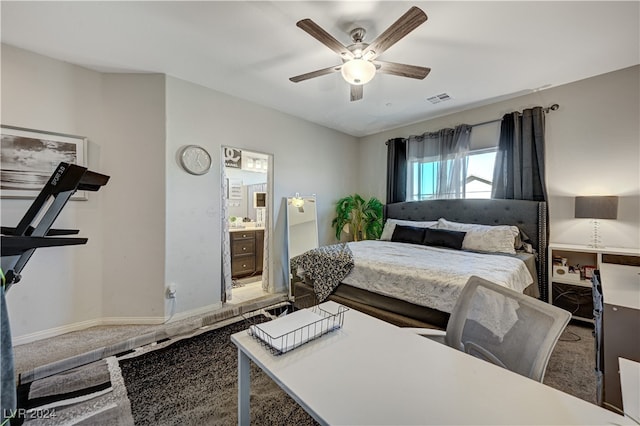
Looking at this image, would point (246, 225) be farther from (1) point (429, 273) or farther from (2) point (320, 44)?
(1) point (429, 273)

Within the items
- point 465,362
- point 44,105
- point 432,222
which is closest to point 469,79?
point 432,222

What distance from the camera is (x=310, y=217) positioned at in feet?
14.1

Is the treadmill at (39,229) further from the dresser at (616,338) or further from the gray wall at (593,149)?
the gray wall at (593,149)

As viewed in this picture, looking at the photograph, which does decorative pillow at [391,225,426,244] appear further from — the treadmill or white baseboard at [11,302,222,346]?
the treadmill

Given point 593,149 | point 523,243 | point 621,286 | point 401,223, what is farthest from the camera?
point 401,223

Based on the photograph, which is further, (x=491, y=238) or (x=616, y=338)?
(x=491, y=238)

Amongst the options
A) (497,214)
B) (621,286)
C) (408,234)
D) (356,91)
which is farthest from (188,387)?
(497,214)

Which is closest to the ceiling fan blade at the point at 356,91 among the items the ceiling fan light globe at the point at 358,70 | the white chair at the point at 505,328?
the ceiling fan light globe at the point at 358,70

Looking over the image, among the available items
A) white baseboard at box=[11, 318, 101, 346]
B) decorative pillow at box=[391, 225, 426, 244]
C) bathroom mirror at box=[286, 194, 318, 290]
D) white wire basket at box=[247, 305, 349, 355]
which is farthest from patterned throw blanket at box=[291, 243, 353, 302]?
white baseboard at box=[11, 318, 101, 346]

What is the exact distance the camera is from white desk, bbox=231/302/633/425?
0.67 m

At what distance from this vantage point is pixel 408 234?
3.69 m

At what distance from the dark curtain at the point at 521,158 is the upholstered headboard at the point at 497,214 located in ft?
0.49

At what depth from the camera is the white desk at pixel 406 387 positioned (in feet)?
2.19

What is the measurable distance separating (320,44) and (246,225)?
386 centimetres
